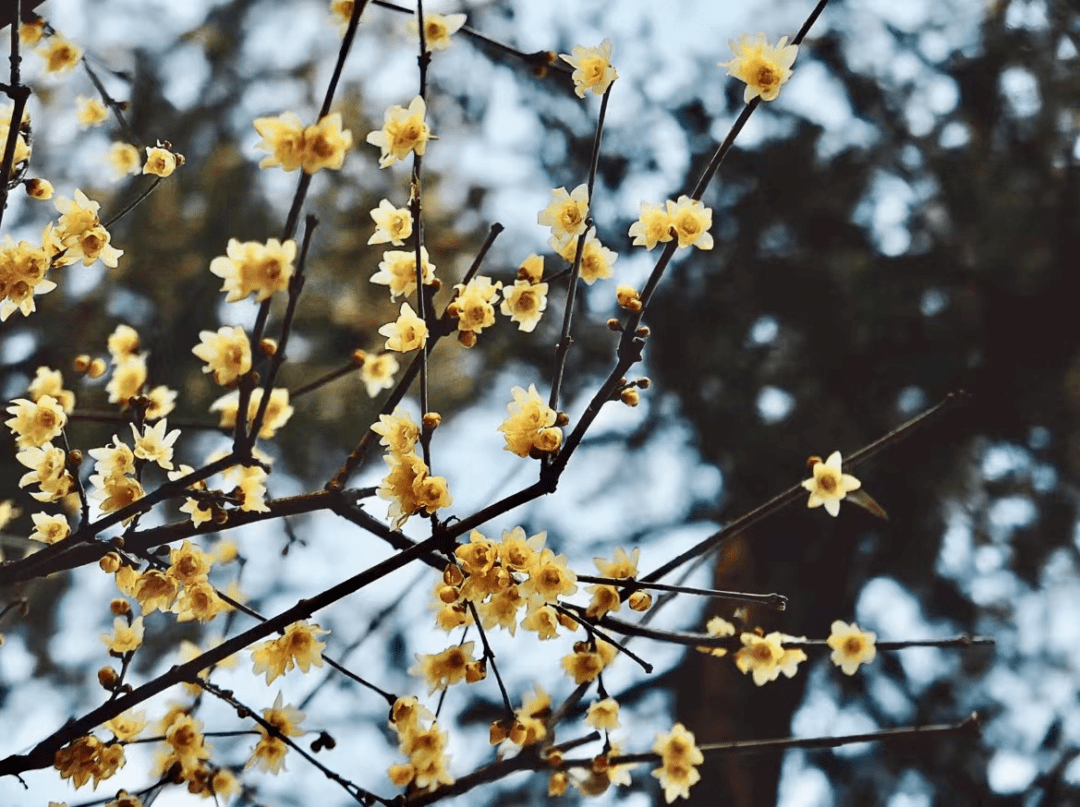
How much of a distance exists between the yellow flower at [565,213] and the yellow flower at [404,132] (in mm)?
208

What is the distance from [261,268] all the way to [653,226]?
577 millimetres

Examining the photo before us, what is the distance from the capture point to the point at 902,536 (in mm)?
3104

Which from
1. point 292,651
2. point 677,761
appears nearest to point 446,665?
point 292,651

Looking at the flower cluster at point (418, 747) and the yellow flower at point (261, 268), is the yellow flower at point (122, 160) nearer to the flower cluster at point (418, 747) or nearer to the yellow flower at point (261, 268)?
the yellow flower at point (261, 268)

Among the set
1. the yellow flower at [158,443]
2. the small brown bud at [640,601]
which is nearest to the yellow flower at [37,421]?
the yellow flower at [158,443]

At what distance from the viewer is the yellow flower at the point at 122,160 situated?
190cm

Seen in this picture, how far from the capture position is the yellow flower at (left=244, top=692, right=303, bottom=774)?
148 centimetres

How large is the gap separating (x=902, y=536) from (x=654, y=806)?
46.2 inches

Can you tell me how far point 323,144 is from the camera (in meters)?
1.05

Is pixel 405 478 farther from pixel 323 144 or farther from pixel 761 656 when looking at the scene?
pixel 761 656

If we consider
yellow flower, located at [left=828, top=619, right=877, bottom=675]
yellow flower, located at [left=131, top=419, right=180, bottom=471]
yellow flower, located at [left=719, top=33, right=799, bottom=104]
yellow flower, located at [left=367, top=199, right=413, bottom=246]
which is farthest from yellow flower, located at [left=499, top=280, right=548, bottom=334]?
yellow flower, located at [left=828, top=619, right=877, bottom=675]

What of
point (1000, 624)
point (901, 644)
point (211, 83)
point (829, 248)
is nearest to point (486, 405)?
point (829, 248)

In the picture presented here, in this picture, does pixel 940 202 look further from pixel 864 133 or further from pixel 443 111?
pixel 443 111

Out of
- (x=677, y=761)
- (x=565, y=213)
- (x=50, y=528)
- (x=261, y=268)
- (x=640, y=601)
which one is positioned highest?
(x=565, y=213)
